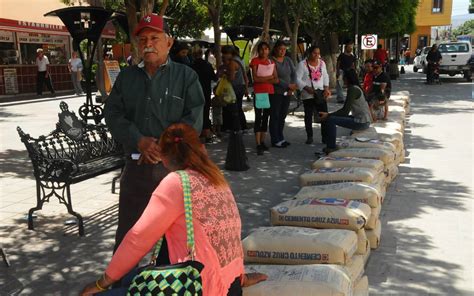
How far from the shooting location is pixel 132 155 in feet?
11.2

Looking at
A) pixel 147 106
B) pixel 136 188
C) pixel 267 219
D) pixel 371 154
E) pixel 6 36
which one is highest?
pixel 6 36

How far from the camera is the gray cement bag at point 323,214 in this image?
4.42 metres

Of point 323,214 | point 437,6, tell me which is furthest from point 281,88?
point 437,6

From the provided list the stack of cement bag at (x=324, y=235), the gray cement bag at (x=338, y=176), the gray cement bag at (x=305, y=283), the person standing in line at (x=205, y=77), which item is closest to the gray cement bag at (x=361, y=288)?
the stack of cement bag at (x=324, y=235)

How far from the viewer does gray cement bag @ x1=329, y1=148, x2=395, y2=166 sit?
22.2ft

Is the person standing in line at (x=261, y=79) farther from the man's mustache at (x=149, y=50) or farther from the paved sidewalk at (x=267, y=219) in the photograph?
the man's mustache at (x=149, y=50)

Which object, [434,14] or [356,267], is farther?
[434,14]

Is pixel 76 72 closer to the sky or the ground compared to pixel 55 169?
closer to the sky

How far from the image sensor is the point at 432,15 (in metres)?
71.3

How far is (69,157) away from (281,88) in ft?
14.4

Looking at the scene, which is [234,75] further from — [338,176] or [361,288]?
[361,288]

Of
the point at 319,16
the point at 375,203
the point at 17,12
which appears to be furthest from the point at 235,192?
the point at 17,12

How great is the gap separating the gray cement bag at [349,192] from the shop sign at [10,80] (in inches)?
772

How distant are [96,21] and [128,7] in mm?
4185
